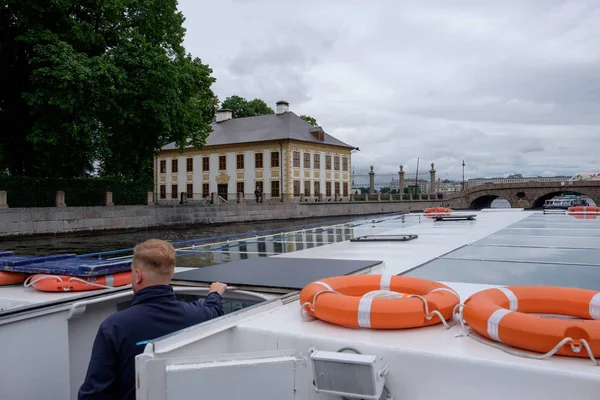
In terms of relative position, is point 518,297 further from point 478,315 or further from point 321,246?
point 321,246

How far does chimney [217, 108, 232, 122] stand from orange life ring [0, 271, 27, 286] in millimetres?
48131

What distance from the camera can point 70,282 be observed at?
3.73 meters

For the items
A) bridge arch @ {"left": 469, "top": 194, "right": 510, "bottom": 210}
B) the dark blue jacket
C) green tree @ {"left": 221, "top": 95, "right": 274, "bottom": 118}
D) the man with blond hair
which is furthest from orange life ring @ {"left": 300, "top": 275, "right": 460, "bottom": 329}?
bridge arch @ {"left": 469, "top": 194, "right": 510, "bottom": 210}

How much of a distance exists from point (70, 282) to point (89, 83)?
17.2 metres

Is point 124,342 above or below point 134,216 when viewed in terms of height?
above

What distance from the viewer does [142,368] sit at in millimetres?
2172

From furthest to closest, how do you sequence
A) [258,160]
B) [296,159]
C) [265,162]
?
[258,160]
[265,162]
[296,159]

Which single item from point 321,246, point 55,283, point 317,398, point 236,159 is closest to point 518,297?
point 317,398

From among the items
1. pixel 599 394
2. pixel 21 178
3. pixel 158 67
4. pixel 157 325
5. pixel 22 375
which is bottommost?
pixel 22 375

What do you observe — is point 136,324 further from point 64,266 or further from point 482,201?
point 482,201

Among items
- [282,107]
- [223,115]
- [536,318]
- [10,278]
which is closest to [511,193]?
[282,107]

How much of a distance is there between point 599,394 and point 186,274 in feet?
11.3

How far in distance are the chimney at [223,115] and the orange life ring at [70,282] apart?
48559 millimetres

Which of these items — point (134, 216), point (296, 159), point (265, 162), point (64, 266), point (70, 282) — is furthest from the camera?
point (265, 162)
